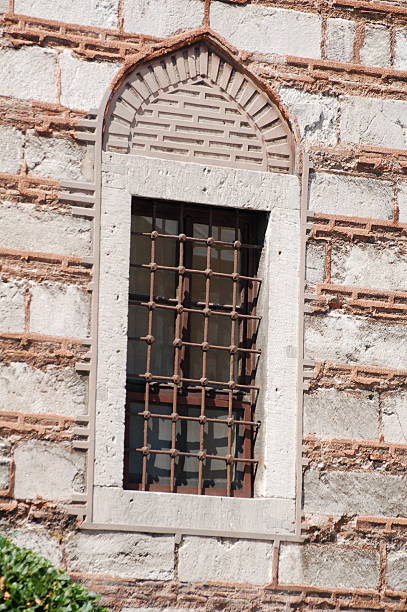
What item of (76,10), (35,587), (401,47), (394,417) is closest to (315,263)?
(394,417)

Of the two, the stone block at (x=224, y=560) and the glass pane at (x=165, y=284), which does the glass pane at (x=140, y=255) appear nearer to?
the glass pane at (x=165, y=284)

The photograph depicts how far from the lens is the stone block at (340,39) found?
991 cm

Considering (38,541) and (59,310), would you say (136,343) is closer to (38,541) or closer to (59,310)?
(59,310)

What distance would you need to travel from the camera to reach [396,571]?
9.37m

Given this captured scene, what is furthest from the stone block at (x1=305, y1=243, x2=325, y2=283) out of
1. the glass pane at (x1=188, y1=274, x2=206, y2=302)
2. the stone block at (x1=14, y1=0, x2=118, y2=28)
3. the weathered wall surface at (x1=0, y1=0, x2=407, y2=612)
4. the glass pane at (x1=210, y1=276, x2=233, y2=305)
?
the stone block at (x1=14, y1=0, x2=118, y2=28)

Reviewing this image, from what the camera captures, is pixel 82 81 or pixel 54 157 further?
pixel 82 81

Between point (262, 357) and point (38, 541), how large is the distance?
167cm

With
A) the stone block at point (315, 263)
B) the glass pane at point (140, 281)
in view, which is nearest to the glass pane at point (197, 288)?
the glass pane at point (140, 281)

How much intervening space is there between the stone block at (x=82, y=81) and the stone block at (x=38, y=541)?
7.76ft

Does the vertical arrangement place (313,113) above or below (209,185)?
above

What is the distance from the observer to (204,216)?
9664mm

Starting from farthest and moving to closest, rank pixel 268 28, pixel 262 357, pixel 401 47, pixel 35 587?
pixel 401 47, pixel 268 28, pixel 262 357, pixel 35 587

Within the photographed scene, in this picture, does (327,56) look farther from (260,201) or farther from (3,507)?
(3,507)

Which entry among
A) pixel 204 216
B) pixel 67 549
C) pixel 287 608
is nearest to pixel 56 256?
pixel 204 216
